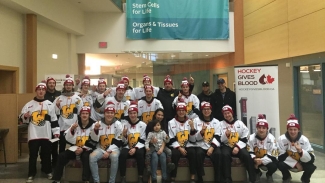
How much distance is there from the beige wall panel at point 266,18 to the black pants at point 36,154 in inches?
280

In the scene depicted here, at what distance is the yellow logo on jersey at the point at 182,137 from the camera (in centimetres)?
496

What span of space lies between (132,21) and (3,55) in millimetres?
5292

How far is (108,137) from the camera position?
4816 mm

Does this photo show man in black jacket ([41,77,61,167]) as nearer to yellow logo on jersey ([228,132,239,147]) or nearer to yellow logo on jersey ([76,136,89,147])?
yellow logo on jersey ([76,136,89,147])

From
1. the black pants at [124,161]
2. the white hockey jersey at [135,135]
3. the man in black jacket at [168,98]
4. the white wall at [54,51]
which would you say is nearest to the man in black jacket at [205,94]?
the man in black jacket at [168,98]

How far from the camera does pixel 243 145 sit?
16.0 ft

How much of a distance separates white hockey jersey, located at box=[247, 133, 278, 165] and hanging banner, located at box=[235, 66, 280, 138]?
0.72m

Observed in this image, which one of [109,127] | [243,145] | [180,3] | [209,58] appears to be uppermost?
[180,3]

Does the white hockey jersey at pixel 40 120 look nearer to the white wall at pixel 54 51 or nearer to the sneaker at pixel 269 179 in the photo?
the white wall at pixel 54 51

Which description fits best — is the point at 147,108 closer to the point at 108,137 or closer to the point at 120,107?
the point at 120,107

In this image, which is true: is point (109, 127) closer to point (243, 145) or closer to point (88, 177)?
point (88, 177)

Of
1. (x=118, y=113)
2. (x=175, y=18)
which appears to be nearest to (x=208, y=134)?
(x=118, y=113)

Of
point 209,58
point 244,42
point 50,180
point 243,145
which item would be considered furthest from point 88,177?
point 209,58

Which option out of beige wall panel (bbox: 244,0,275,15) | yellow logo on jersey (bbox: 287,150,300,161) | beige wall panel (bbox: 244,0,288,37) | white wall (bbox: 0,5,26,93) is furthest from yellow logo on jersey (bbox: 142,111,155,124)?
beige wall panel (bbox: 244,0,275,15)
